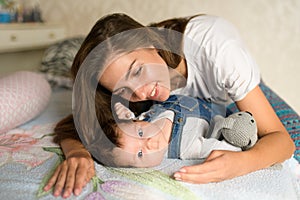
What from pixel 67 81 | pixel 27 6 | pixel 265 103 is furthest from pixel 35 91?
pixel 27 6

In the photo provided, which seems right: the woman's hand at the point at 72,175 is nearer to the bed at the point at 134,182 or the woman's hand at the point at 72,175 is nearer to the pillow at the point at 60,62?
the bed at the point at 134,182

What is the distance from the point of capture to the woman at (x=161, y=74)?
0.93 meters

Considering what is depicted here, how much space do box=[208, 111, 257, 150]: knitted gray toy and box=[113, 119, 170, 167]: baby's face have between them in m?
0.14

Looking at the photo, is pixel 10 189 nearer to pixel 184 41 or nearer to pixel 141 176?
pixel 141 176

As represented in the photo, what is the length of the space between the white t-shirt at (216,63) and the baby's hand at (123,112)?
7.7 inches

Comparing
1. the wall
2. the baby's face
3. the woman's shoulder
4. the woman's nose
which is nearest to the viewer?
the baby's face

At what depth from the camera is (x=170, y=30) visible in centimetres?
117

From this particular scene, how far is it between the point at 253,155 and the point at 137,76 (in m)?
0.33

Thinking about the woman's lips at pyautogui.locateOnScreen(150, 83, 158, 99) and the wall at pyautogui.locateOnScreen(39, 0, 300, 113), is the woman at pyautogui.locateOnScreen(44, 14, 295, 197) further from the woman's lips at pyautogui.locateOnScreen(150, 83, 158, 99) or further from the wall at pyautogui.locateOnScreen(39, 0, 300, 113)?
the wall at pyautogui.locateOnScreen(39, 0, 300, 113)

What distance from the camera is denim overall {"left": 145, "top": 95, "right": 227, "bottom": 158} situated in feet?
3.15

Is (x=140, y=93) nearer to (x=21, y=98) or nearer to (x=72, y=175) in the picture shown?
(x=72, y=175)

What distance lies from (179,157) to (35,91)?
58 cm

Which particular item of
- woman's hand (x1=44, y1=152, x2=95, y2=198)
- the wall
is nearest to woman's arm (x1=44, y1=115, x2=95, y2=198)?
woman's hand (x1=44, y1=152, x2=95, y2=198)

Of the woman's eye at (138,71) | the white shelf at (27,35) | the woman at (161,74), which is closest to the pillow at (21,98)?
the woman at (161,74)
